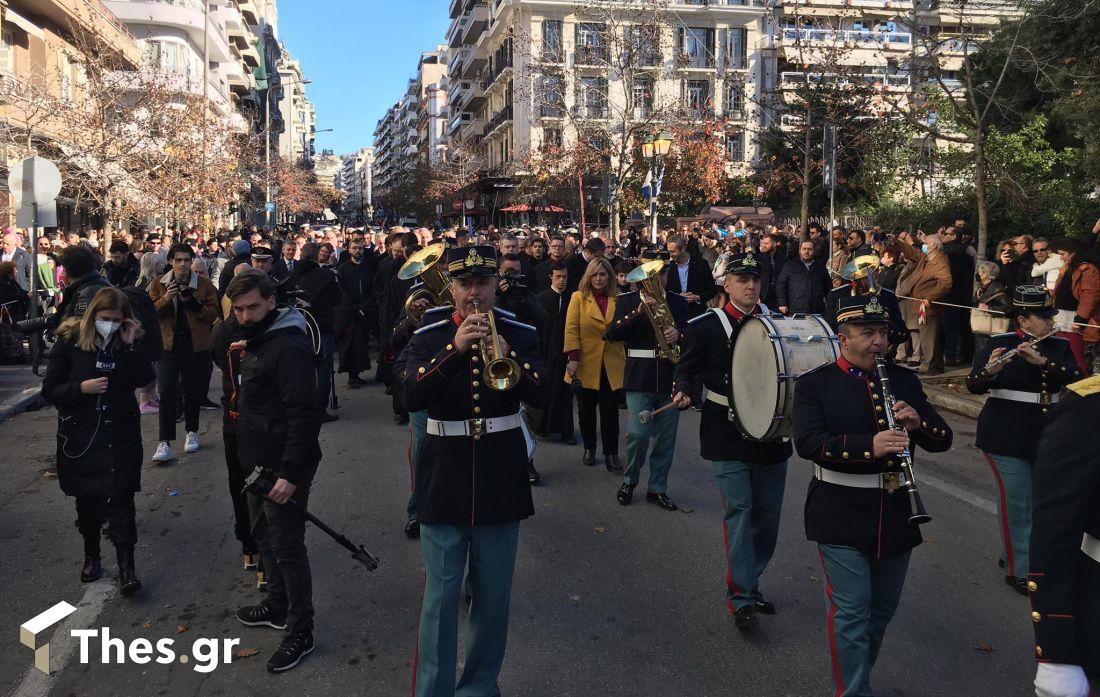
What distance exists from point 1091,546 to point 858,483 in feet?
4.15

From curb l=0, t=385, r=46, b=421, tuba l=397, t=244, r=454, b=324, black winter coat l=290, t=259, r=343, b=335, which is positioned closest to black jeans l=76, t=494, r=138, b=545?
tuba l=397, t=244, r=454, b=324

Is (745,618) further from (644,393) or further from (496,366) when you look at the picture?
(644,393)

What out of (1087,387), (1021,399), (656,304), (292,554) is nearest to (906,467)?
(1087,387)

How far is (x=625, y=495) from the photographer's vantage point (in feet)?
22.7

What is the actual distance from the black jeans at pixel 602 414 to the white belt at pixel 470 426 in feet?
13.4

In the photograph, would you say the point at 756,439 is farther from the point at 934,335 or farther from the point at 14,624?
the point at 934,335

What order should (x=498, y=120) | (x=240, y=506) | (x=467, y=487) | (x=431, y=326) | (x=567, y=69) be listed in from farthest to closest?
(x=498, y=120) < (x=567, y=69) < (x=240, y=506) < (x=431, y=326) < (x=467, y=487)

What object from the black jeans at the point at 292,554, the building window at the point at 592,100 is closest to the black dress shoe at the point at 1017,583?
the black jeans at the point at 292,554

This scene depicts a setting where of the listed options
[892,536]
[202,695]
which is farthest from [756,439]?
[202,695]

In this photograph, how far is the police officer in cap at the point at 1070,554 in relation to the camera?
2365mm

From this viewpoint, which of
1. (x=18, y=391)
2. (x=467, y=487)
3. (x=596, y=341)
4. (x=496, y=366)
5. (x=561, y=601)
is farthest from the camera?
(x=18, y=391)

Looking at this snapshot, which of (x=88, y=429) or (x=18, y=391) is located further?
(x=18, y=391)

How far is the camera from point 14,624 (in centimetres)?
480

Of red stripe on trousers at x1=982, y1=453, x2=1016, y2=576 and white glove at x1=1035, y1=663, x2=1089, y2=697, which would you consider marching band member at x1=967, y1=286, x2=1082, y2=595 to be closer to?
red stripe on trousers at x1=982, y1=453, x2=1016, y2=576
